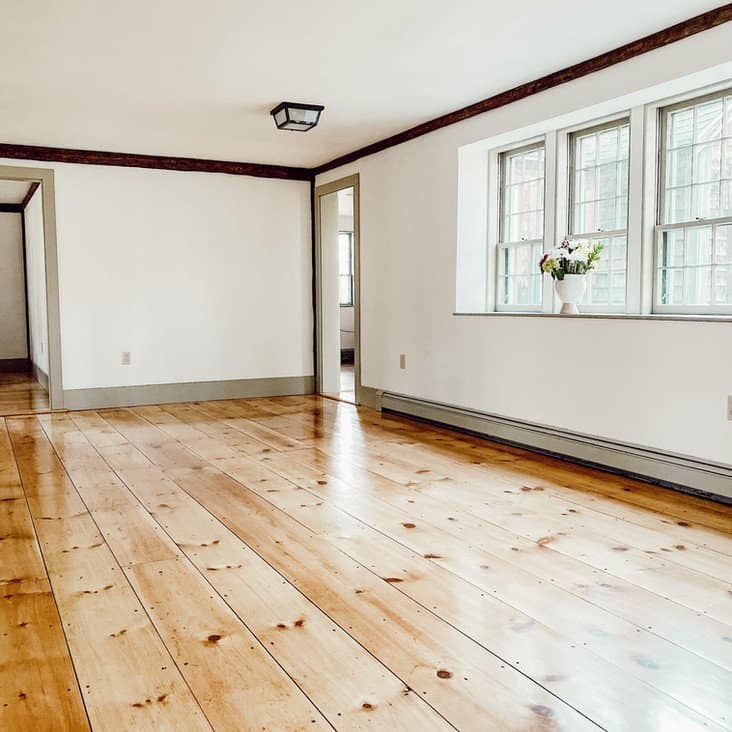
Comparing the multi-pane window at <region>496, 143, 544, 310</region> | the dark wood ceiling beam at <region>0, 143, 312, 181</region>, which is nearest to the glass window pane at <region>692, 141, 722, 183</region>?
the multi-pane window at <region>496, 143, 544, 310</region>

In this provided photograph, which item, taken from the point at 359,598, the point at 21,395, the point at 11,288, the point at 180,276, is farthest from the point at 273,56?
the point at 11,288

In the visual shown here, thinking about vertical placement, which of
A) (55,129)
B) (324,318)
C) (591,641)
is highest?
(55,129)

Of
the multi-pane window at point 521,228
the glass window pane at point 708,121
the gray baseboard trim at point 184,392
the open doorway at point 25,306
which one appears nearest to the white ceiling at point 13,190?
the open doorway at point 25,306

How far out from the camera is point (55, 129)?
222 inches

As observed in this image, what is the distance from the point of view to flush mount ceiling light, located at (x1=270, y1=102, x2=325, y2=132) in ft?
16.3

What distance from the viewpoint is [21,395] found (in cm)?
752

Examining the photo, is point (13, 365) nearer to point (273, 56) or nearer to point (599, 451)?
point (273, 56)

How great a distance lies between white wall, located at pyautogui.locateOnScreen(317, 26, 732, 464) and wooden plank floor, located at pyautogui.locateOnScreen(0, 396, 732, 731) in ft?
1.34

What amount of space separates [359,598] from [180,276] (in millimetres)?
5085

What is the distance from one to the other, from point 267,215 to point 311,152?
3.08ft

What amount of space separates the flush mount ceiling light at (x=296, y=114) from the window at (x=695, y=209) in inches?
88.8

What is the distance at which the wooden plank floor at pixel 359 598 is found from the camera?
69.7 inches

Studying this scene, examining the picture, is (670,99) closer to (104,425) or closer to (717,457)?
(717,457)

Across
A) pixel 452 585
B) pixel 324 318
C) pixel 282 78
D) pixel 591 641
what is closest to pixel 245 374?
pixel 324 318
